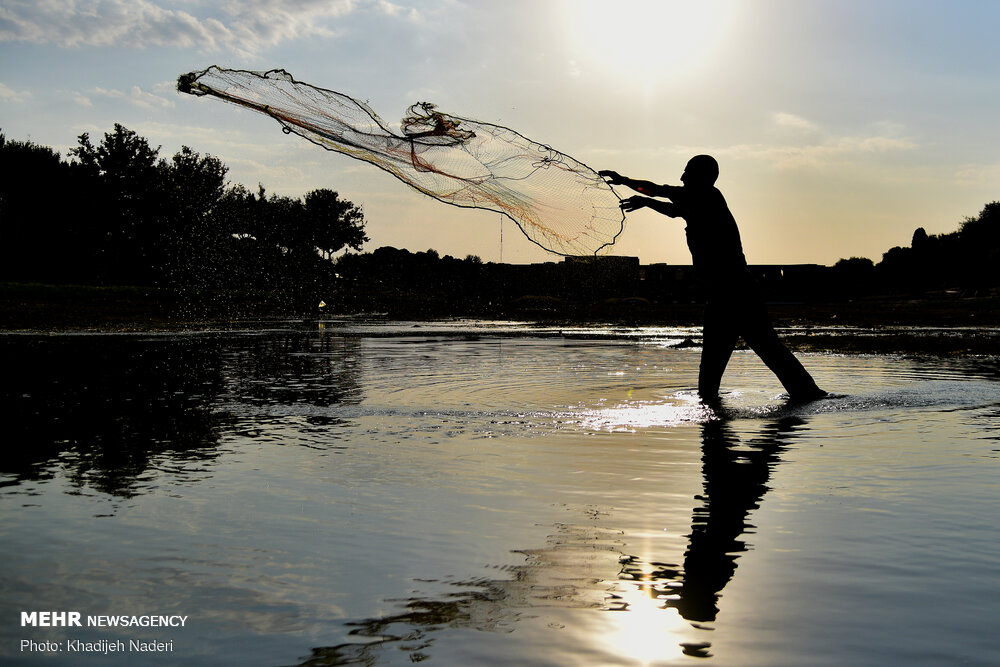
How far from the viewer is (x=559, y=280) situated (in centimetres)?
8919

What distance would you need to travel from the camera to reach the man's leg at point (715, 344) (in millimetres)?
13258

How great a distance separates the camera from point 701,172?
1292 cm

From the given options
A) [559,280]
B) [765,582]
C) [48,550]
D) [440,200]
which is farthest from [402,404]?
[559,280]

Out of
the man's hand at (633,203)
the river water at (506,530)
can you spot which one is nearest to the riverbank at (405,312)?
the man's hand at (633,203)

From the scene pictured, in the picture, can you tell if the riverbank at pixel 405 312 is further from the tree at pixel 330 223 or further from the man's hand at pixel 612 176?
the tree at pixel 330 223

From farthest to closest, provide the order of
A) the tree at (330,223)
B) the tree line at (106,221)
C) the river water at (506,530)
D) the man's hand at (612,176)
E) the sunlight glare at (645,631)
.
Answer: the tree at (330,223) → the tree line at (106,221) → the man's hand at (612,176) → the river water at (506,530) → the sunlight glare at (645,631)

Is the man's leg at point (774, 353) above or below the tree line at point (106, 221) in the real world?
below

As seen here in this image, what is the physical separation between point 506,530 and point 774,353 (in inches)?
321

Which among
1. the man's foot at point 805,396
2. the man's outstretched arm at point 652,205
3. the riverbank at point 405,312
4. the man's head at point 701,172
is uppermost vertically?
the man's head at point 701,172

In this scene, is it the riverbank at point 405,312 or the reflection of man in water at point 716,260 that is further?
the riverbank at point 405,312

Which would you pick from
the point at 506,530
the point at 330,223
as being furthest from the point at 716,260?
the point at 330,223

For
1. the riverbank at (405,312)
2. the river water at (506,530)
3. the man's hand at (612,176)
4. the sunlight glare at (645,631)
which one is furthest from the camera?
the riverbank at (405,312)

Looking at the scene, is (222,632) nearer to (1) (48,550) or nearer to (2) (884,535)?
(1) (48,550)

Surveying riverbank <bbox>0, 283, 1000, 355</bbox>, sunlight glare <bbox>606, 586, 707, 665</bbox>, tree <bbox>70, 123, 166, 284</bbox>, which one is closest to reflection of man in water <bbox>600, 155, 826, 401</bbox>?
sunlight glare <bbox>606, 586, 707, 665</bbox>
